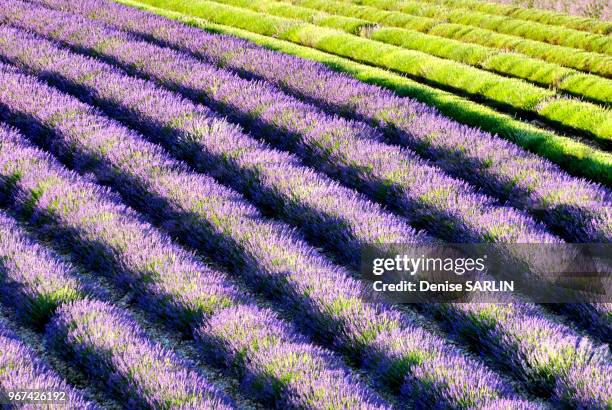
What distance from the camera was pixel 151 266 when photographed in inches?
203

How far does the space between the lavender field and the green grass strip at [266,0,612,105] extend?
0.16 meters

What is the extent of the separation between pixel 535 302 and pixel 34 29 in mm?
8646

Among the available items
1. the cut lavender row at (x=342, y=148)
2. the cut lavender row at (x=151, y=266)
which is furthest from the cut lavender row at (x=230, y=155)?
the cut lavender row at (x=151, y=266)

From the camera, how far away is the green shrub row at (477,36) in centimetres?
1276

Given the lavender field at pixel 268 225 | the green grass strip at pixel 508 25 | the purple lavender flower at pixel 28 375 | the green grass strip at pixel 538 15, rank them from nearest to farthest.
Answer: the purple lavender flower at pixel 28 375 < the lavender field at pixel 268 225 < the green grass strip at pixel 508 25 < the green grass strip at pixel 538 15

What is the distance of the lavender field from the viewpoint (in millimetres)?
4230

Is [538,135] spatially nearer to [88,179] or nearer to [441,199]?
[441,199]

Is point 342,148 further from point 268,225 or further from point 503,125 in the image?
point 503,125

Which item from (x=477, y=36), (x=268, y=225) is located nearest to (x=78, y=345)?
Result: (x=268, y=225)

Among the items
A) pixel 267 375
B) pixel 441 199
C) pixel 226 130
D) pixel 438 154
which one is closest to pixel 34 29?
pixel 226 130

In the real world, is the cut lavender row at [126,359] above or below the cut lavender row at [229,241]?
below

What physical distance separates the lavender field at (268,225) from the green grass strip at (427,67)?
6cm

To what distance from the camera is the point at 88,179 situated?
21.2ft

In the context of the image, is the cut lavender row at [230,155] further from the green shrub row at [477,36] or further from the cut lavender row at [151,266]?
the green shrub row at [477,36]
